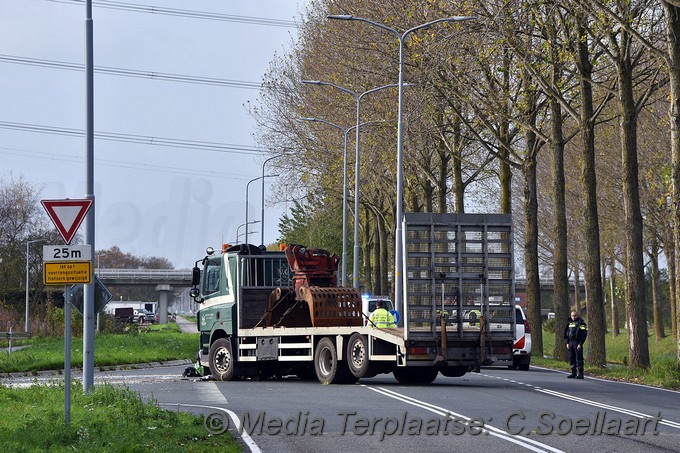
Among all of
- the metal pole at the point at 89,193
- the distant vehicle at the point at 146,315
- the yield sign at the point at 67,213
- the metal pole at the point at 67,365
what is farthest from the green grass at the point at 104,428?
the distant vehicle at the point at 146,315

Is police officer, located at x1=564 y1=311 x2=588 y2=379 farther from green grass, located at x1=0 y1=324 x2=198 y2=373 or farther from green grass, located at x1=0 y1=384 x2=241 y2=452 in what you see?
Answer: green grass, located at x1=0 y1=324 x2=198 y2=373

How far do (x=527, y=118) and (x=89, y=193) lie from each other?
20287mm

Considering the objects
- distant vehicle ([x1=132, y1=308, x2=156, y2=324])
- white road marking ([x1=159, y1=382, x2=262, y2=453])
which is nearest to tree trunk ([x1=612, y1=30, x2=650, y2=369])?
white road marking ([x1=159, y1=382, x2=262, y2=453])

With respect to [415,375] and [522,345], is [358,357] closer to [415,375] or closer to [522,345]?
[415,375]

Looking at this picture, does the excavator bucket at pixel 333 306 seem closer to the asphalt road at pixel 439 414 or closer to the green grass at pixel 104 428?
the asphalt road at pixel 439 414

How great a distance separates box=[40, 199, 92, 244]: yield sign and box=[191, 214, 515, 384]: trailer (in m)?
8.42

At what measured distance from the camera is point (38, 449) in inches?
468

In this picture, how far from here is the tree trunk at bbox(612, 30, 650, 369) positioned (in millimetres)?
28438

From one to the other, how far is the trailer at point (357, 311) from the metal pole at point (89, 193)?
5.67 metres

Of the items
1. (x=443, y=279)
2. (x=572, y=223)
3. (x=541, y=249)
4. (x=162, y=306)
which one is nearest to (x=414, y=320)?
(x=443, y=279)

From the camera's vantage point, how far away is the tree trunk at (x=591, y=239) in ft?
103

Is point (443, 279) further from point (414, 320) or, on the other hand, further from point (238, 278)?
point (238, 278)

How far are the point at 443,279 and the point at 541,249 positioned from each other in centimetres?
5181

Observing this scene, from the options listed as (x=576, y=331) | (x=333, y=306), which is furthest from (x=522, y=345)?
(x=333, y=306)
